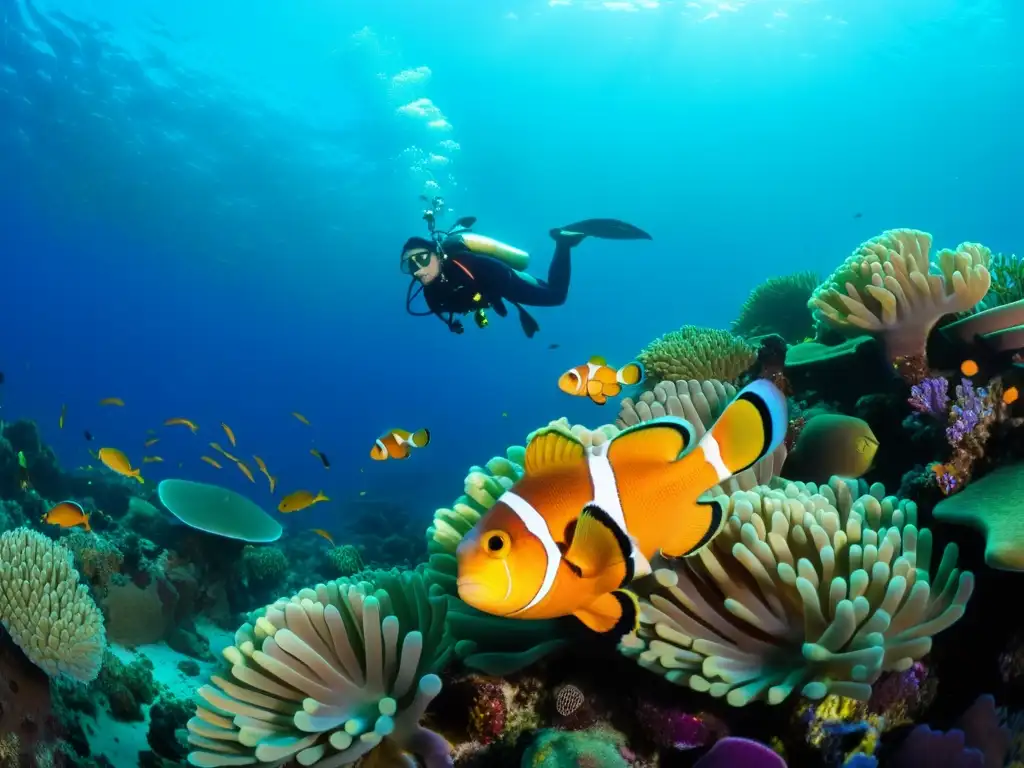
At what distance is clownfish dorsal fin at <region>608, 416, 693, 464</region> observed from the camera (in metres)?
1.41

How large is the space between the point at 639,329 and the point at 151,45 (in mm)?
91081

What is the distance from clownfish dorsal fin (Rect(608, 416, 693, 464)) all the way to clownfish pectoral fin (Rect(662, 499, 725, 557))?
16 cm

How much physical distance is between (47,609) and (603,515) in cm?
425

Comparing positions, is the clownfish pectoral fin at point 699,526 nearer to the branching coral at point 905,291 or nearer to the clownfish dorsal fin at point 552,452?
the clownfish dorsal fin at point 552,452

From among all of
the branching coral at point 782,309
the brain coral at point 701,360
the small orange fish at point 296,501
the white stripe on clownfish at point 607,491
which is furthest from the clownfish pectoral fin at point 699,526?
the small orange fish at point 296,501

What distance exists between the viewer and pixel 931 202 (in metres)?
79.2

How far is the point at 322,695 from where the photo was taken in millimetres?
1956

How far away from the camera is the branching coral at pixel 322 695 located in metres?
1.86

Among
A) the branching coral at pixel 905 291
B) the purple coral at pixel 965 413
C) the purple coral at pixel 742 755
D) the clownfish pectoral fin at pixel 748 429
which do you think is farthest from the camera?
the branching coral at pixel 905 291

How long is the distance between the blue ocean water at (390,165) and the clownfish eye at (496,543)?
18.9m

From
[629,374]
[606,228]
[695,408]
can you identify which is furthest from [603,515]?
[606,228]

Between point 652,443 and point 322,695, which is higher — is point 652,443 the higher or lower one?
the higher one

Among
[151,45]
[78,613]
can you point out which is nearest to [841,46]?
[151,45]

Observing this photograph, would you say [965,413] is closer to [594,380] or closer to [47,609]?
[594,380]
